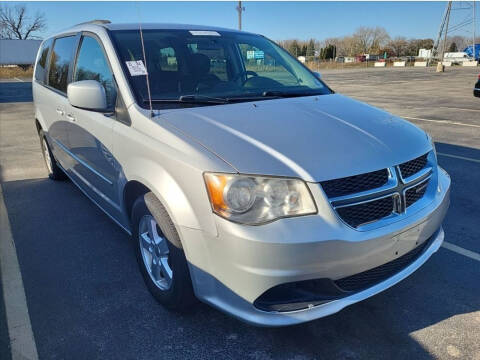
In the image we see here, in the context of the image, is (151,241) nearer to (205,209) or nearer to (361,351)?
(205,209)

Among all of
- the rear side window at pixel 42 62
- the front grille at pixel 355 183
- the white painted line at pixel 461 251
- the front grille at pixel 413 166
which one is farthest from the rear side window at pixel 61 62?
the white painted line at pixel 461 251

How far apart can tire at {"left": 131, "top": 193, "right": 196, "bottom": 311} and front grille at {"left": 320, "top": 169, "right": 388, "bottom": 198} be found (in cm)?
87

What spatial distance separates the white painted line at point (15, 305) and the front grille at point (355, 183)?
1.86 meters

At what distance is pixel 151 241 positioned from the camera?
2570mm

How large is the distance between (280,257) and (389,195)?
73cm

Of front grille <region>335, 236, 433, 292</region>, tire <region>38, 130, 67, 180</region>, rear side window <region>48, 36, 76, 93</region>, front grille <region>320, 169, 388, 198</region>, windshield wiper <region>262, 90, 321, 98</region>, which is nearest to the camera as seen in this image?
front grille <region>320, 169, 388, 198</region>

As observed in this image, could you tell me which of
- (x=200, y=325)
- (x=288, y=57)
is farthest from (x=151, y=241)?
(x=288, y=57)

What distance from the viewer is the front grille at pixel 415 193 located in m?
2.26

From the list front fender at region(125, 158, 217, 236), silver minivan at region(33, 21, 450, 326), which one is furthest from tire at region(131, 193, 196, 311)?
front fender at region(125, 158, 217, 236)

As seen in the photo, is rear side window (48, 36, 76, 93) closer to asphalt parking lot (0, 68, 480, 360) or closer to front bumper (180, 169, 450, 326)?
asphalt parking lot (0, 68, 480, 360)

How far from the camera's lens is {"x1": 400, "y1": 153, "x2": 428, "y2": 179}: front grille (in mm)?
2256

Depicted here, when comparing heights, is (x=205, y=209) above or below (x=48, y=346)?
above

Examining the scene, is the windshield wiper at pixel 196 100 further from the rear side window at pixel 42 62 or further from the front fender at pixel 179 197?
the rear side window at pixel 42 62

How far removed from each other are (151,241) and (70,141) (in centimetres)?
186
